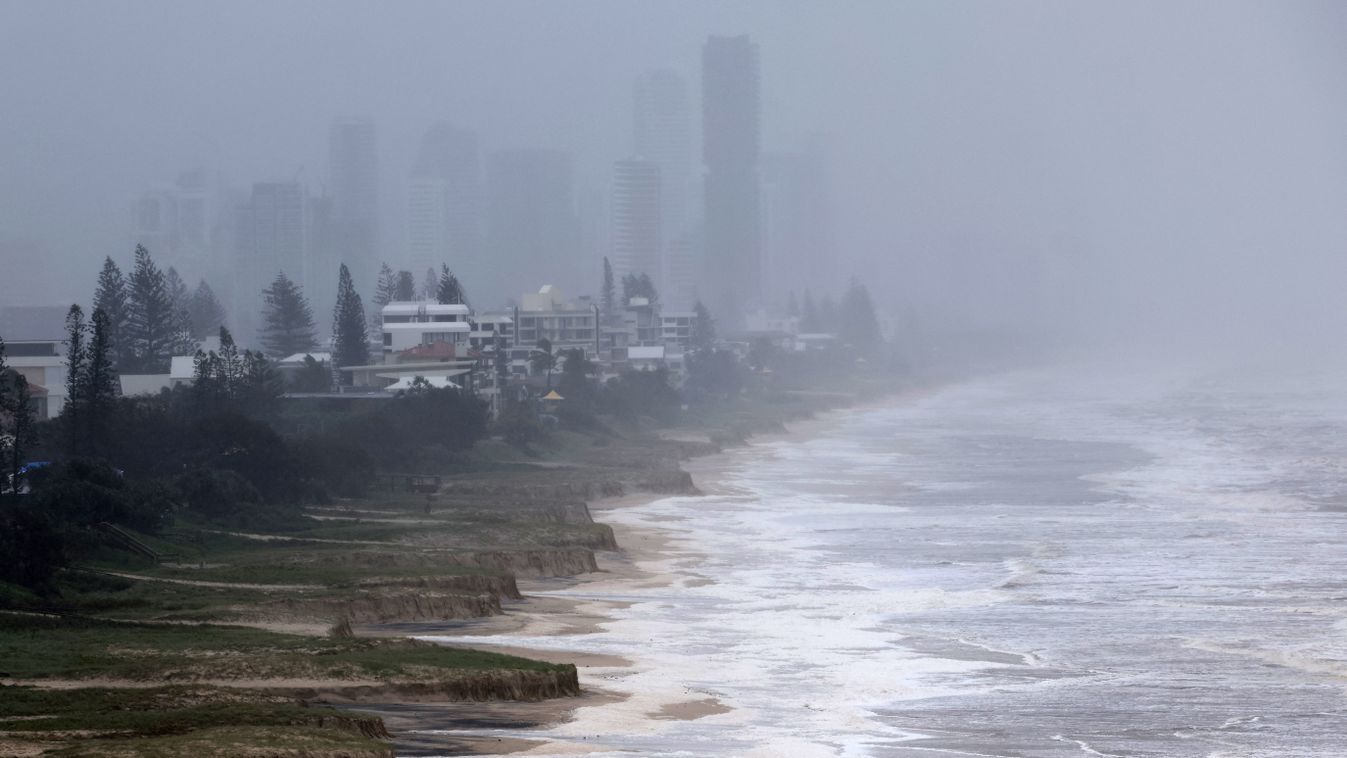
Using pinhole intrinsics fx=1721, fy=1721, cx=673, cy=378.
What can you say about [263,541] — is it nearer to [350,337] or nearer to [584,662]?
[584,662]

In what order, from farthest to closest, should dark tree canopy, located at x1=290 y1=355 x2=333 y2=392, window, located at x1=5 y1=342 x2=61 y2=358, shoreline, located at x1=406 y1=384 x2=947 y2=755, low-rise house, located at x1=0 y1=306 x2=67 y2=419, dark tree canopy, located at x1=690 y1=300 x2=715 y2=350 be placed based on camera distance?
dark tree canopy, located at x1=690 y1=300 x2=715 y2=350
dark tree canopy, located at x1=290 y1=355 x2=333 y2=392
window, located at x1=5 y1=342 x2=61 y2=358
low-rise house, located at x1=0 y1=306 x2=67 y2=419
shoreline, located at x1=406 y1=384 x2=947 y2=755

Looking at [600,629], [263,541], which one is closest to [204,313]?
[263,541]

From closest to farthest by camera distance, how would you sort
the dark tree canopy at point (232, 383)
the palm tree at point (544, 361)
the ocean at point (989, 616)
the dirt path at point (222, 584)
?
the ocean at point (989, 616) < the dirt path at point (222, 584) < the dark tree canopy at point (232, 383) < the palm tree at point (544, 361)

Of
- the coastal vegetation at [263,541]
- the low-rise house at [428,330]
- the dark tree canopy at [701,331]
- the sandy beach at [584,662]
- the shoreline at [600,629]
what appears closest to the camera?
the coastal vegetation at [263,541]

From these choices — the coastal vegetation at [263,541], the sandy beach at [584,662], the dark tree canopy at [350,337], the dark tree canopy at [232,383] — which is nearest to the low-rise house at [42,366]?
the coastal vegetation at [263,541]

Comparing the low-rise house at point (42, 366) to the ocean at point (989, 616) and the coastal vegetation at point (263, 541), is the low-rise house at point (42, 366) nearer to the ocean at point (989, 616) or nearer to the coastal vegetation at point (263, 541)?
the coastal vegetation at point (263, 541)

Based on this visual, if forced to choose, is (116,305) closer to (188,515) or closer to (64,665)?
(188,515)

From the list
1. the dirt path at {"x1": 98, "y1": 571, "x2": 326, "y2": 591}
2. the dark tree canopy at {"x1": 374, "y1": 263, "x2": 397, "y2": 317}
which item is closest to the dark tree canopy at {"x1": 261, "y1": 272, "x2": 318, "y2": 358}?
the dark tree canopy at {"x1": 374, "y1": 263, "x2": 397, "y2": 317}

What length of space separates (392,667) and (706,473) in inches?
2159

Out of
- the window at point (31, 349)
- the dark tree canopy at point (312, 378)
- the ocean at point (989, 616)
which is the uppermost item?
the window at point (31, 349)

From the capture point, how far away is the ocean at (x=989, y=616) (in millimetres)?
24844

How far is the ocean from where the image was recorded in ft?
81.5

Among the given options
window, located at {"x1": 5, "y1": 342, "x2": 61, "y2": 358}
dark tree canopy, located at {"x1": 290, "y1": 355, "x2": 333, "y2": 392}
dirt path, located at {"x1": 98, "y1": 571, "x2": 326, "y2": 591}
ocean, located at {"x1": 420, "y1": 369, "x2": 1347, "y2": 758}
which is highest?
window, located at {"x1": 5, "y1": 342, "x2": 61, "y2": 358}

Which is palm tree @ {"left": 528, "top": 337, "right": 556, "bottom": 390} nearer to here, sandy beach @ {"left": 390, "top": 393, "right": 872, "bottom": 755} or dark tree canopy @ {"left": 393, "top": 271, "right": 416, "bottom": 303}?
dark tree canopy @ {"left": 393, "top": 271, "right": 416, "bottom": 303}
